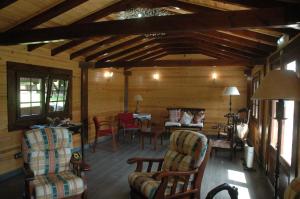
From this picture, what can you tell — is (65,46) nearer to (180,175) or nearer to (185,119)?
(180,175)

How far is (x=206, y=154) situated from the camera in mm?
2760

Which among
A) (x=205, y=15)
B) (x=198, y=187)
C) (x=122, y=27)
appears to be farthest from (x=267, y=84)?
(x=122, y=27)

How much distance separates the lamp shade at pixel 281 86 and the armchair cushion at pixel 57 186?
7.40 feet

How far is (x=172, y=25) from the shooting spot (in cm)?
275

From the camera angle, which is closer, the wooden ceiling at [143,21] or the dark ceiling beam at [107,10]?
the wooden ceiling at [143,21]

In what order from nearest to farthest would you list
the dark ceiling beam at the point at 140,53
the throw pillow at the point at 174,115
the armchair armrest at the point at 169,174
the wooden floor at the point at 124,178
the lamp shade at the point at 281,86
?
the lamp shade at the point at 281,86, the armchair armrest at the point at 169,174, the wooden floor at the point at 124,178, the dark ceiling beam at the point at 140,53, the throw pillow at the point at 174,115

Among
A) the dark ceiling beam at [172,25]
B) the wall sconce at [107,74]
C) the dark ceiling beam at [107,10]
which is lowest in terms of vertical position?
the wall sconce at [107,74]

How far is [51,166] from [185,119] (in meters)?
5.15

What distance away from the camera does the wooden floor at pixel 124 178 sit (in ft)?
11.3

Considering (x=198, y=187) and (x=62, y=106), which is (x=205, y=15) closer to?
(x=198, y=187)

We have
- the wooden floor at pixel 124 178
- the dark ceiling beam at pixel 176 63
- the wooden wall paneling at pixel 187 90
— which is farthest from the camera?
the wooden wall paneling at pixel 187 90

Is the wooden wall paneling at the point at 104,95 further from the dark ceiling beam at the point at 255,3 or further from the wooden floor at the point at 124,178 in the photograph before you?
the dark ceiling beam at the point at 255,3

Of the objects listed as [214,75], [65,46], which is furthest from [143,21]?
[214,75]

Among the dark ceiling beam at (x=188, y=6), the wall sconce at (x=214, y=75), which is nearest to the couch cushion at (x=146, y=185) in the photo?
the dark ceiling beam at (x=188, y=6)
